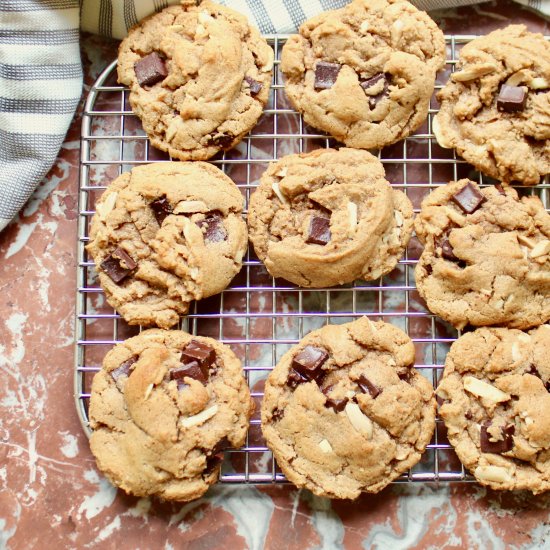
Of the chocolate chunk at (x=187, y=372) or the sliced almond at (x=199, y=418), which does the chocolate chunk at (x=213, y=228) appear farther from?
the sliced almond at (x=199, y=418)

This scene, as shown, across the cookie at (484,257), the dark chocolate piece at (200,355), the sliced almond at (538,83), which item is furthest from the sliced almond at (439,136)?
the dark chocolate piece at (200,355)

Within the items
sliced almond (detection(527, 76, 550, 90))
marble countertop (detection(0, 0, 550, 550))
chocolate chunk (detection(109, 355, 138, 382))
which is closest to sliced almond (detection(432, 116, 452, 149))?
sliced almond (detection(527, 76, 550, 90))

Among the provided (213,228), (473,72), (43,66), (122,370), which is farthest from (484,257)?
(43,66)

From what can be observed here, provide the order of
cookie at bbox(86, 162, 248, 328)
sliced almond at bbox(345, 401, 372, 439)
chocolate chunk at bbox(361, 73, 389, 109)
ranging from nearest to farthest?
sliced almond at bbox(345, 401, 372, 439) < cookie at bbox(86, 162, 248, 328) < chocolate chunk at bbox(361, 73, 389, 109)

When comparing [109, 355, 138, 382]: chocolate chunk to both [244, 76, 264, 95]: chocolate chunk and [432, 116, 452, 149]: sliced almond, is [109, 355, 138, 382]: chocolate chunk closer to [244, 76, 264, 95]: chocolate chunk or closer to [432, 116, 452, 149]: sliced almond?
[244, 76, 264, 95]: chocolate chunk

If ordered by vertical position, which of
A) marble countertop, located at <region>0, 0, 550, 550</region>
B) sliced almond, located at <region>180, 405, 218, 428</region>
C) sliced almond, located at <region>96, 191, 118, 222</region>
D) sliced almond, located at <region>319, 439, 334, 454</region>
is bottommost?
marble countertop, located at <region>0, 0, 550, 550</region>

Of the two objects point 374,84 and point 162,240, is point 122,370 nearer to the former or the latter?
point 162,240
